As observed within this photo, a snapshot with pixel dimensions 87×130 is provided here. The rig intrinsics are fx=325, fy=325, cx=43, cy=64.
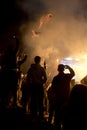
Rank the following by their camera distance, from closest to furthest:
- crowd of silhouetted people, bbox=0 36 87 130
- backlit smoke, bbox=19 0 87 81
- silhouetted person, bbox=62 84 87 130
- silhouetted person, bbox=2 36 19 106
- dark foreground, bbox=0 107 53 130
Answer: silhouetted person, bbox=62 84 87 130
dark foreground, bbox=0 107 53 130
crowd of silhouetted people, bbox=0 36 87 130
silhouetted person, bbox=2 36 19 106
backlit smoke, bbox=19 0 87 81

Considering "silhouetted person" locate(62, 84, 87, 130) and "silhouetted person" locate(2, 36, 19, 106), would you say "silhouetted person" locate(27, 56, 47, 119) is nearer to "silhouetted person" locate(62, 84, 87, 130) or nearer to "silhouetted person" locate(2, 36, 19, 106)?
"silhouetted person" locate(2, 36, 19, 106)

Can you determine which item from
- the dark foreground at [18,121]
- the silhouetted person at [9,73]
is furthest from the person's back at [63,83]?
the silhouetted person at [9,73]

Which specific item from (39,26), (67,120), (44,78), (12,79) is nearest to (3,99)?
(12,79)

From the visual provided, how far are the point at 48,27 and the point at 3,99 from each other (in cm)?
1453

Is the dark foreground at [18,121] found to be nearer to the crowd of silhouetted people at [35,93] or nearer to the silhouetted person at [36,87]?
the crowd of silhouetted people at [35,93]

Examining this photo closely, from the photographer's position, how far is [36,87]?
8734 mm

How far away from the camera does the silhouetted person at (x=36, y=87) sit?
8.70m

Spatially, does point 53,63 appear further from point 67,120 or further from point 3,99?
point 67,120

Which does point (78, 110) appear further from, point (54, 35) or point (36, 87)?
point (54, 35)

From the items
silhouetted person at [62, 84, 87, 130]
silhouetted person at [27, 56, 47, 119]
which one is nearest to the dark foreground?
silhouetted person at [27, 56, 47, 119]

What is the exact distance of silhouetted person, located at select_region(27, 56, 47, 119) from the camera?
28.6 ft

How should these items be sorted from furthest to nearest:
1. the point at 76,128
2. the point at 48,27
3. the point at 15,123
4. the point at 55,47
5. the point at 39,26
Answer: the point at 55,47, the point at 48,27, the point at 39,26, the point at 15,123, the point at 76,128

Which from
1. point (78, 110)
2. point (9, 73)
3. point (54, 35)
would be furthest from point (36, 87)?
point (54, 35)

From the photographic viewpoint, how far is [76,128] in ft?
12.3
